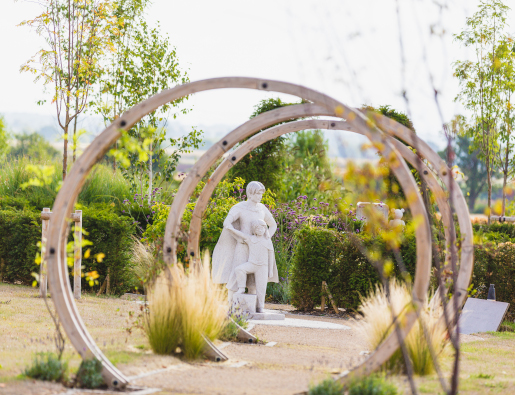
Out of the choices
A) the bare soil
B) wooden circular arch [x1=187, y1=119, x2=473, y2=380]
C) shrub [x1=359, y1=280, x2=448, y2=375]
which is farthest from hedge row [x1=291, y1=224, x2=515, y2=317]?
shrub [x1=359, y1=280, x2=448, y2=375]

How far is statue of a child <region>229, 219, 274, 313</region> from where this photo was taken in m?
8.30

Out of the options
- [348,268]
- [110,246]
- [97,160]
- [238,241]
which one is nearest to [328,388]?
[97,160]

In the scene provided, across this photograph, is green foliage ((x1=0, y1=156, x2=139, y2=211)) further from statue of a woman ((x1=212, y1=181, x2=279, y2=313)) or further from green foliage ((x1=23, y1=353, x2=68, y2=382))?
Answer: green foliage ((x1=23, y1=353, x2=68, y2=382))

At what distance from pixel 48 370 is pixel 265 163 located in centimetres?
1046

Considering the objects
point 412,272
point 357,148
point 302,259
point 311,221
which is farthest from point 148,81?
point 357,148

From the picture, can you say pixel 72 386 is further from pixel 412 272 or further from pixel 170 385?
pixel 412 272

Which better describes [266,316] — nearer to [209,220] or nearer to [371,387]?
[209,220]

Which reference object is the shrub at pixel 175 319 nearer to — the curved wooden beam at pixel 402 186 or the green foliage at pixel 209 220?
the curved wooden beam at pixel 402 186

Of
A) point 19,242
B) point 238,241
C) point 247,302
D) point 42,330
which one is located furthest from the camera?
point 19,242

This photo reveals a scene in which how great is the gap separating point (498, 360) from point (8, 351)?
463 cm

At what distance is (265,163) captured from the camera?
14336 millimetres

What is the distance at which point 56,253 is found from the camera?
4355 millimetres

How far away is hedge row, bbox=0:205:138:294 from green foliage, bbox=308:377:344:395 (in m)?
6.48

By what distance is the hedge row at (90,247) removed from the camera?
32.7 ft
